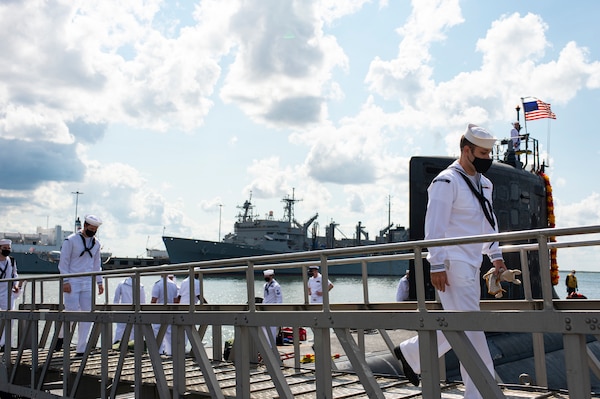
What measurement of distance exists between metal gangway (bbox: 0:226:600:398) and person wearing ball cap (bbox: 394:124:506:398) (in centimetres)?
21

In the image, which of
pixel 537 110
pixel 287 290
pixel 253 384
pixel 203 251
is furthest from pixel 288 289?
pixel 253 384

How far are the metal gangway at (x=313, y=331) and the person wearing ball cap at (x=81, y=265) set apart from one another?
0.45 meters

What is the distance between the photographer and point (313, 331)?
5.22 m

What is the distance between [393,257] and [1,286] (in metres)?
8.44

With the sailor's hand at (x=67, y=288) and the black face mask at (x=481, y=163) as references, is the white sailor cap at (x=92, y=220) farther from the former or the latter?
the black face mask at (x=481, y=163)

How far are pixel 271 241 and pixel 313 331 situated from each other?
82.3 metres

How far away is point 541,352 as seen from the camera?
19.8 feet

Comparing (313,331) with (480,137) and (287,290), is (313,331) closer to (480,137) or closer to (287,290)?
(480,137)

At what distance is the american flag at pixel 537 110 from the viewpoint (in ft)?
56.7

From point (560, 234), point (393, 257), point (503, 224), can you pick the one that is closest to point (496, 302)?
point (393, 257)

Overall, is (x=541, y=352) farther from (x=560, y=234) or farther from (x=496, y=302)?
(x=560, y=234)

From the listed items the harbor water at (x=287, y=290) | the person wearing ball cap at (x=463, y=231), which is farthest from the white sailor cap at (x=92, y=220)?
the harbor water at (x=287, y=290)

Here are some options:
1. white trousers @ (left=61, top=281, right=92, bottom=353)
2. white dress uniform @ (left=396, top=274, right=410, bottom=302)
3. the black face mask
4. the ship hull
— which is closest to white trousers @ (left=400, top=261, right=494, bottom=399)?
the black face mask

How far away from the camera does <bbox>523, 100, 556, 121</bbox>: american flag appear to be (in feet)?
56.7
